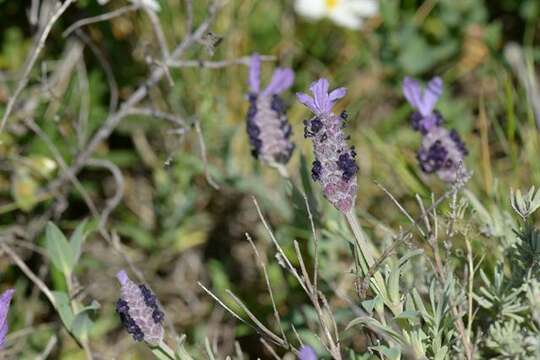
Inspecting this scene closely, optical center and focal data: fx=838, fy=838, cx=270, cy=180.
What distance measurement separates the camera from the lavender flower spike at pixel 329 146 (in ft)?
3.50

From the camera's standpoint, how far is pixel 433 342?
110 centimetres

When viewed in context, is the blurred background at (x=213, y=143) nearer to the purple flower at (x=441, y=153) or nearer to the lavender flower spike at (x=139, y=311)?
the purple flower at (x=441, y=153)

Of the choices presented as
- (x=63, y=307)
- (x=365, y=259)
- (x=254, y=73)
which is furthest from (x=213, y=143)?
(x=365, y=259)

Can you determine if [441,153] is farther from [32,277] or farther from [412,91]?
[32,277]

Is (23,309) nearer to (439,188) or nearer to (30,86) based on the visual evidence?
(30,86)

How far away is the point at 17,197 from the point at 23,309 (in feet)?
0.78

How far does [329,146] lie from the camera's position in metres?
1.07

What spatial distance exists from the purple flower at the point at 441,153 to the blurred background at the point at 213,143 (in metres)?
0.16

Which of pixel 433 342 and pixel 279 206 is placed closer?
pixel 433 342

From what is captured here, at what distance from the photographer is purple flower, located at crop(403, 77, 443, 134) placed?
142 centimetres

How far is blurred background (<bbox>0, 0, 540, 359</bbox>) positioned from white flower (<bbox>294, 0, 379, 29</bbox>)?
4cm

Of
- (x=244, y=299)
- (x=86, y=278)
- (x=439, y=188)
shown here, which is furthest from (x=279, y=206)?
(x=86, y=278)

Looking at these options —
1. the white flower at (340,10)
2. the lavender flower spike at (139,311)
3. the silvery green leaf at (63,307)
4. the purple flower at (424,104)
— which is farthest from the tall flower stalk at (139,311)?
the white flower at (340,10)

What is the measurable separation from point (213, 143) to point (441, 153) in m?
0.72
